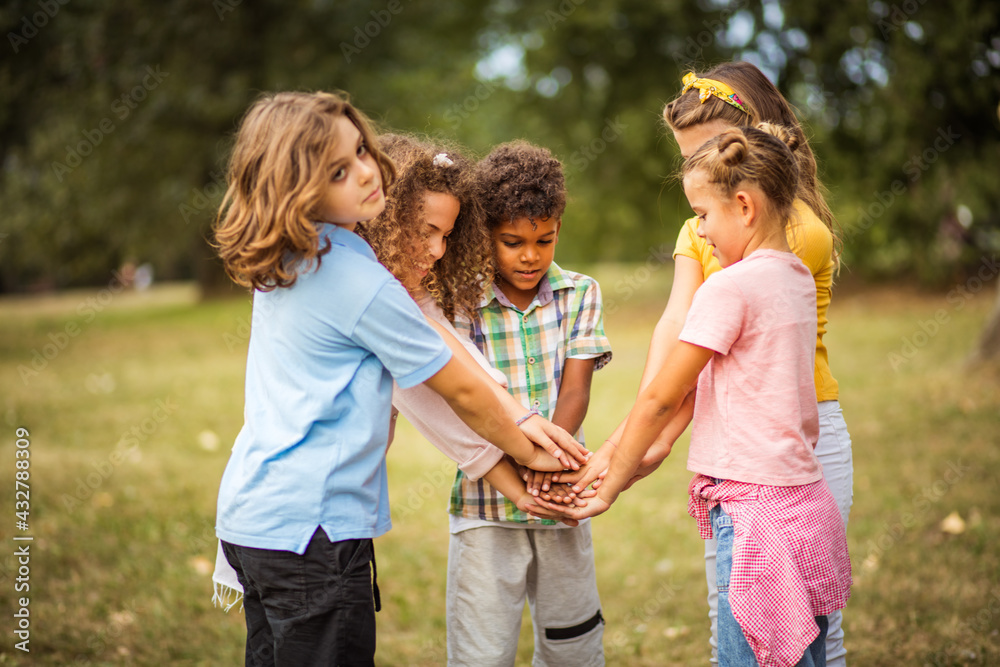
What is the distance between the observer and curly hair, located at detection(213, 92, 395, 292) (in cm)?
172

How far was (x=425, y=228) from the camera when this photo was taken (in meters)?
2.18

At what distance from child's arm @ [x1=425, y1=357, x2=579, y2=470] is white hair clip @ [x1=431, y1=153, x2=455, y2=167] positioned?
541 millimetres

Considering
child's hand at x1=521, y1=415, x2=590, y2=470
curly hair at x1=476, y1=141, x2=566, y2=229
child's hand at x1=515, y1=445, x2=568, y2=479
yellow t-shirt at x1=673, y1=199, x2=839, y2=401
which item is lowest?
child's hand at x1=515, y1=445, x2=568, y2=479

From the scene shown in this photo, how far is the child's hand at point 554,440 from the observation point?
7.29 ft

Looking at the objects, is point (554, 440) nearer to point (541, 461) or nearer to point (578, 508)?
point (541, 461)

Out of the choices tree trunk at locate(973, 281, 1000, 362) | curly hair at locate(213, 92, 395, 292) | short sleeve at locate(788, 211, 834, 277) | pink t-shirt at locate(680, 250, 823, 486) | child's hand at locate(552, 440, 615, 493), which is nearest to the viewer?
curly hair at locate(213, 92, 395, 292)

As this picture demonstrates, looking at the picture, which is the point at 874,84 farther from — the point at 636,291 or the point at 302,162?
the point at 302,162

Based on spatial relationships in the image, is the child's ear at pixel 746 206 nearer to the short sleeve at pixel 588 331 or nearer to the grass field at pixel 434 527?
the short sleeve at pixel 588 331

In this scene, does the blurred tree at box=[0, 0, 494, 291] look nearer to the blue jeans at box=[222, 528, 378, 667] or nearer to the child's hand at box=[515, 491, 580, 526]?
the child's hand at box=[515, 491, 580, 526]

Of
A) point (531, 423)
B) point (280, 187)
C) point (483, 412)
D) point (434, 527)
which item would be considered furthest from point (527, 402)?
point (434, 527)

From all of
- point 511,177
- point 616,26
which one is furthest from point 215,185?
point 511,177

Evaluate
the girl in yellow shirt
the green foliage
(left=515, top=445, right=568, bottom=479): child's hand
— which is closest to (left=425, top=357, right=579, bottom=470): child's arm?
(left=515, top=445, right=568, bottom=479): child's hand

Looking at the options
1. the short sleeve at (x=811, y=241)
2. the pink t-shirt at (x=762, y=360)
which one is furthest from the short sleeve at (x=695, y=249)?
the pink t-shirt at (x=762, y=360)

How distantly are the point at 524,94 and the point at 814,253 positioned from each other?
42.9ft
